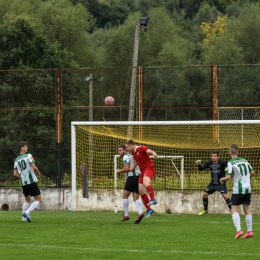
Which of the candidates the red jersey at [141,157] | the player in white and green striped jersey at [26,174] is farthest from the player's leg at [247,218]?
the player in white and green striped jersey at [26,174]

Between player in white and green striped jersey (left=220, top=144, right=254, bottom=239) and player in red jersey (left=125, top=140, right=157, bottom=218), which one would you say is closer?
player in white and green striped jersey (left=220, top=144, right=254, bottom=239)

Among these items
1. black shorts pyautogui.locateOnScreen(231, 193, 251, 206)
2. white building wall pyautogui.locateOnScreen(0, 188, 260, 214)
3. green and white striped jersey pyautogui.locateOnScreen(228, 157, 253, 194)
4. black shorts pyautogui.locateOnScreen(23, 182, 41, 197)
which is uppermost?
green and white striped jersey pyautogui.locateOnScreen(228, 157, 253, 194)

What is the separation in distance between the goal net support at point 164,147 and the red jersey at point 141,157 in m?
4.59

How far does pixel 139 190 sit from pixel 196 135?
6.13m

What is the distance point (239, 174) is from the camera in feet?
49.4

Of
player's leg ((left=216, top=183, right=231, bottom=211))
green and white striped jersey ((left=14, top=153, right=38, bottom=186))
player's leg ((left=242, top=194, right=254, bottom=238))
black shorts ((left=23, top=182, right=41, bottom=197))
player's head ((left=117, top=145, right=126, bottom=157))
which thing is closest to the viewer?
player's leg ((left=242, top=194, right=254, bottom=238))

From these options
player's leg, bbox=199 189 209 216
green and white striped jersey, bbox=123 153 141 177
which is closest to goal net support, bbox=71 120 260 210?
player's leg, bbox=199 189 209 216

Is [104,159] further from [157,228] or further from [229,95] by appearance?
[229,95]

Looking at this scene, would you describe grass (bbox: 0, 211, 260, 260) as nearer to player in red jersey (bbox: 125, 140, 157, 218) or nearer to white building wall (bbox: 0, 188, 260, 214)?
player in red jersey (bbox: 125, 140, 157, 218)

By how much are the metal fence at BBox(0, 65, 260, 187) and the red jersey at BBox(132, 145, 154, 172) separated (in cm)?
700

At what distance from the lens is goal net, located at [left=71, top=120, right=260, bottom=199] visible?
23.5m

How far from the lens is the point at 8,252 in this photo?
515 inches

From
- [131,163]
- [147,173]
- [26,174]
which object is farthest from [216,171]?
[26,174]

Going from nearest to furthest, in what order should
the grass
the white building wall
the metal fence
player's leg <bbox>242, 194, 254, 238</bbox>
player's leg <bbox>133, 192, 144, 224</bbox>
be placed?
1. the grass
2. player's leg <bbox>242, 194, 254, 238</bbox>
3. player's leg <bbox>133, 192, 144, 224</bbox>
4. the white building wall
5. the metal fence
